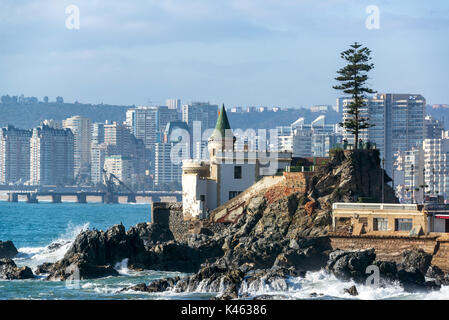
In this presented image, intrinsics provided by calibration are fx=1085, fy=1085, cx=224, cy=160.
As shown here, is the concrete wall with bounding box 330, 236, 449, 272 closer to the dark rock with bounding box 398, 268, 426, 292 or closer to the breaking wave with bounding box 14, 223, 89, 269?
the dark rock with bounding box 398, 268, 426, 292

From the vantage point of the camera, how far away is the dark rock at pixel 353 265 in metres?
69.0

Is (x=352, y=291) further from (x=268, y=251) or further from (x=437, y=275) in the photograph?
(x=268, y=251)

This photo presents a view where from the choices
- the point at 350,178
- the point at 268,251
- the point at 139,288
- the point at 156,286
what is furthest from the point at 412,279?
the point at 139,288

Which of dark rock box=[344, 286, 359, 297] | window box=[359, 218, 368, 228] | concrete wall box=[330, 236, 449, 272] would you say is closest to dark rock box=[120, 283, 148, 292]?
dark rock box=[344, 286, 359, 297]

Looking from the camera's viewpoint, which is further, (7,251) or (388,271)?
(7,251)

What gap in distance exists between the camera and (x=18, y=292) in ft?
227

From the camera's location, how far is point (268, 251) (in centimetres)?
7612

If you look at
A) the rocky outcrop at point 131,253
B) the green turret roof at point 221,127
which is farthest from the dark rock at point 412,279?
the green turret roof at point 221,127

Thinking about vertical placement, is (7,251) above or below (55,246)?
above

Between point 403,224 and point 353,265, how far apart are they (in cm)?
755

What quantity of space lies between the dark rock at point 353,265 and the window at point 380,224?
15.9 feet

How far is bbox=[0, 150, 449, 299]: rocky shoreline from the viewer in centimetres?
6800
